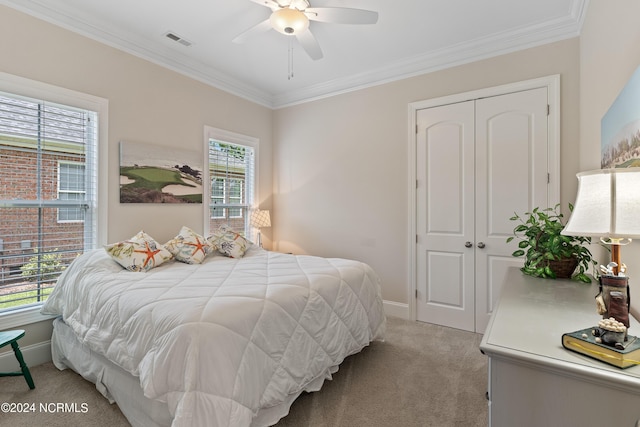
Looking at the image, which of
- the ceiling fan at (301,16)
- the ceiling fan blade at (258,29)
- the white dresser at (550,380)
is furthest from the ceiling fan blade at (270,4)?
the white dresser at (550,380)

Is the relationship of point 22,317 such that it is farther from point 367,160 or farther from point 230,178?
point 367,160

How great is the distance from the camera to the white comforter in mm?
1397

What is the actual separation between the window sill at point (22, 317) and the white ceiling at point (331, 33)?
2286mm

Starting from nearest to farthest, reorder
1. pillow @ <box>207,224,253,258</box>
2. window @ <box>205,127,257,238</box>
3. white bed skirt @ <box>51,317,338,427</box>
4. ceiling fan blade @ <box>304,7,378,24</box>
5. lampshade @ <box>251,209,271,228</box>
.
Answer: white bed skirt @ <box>51,317,338,427</box> → ceiling fan blade @ <box>304,7,378,24</box> → pillow @ <box>207,224,253,258</box> → window @ <box>205,127,257,238</box> → lampshade @ <box>251,209,271,228</box>

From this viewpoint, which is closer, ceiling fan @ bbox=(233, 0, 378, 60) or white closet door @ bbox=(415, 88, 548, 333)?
ceiling fan @ bbox=(233, 0, 378, 60)

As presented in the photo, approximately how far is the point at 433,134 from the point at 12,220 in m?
3.79

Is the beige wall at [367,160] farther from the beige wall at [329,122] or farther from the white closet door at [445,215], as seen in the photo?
the white closet door at [445,215]

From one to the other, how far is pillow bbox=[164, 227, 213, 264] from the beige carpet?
1.09 metres

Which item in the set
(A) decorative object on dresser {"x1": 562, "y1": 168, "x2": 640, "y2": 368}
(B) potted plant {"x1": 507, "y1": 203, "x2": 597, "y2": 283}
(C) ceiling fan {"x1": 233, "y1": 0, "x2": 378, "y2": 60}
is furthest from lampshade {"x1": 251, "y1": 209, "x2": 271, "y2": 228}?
(A) decorative object on dresser {"x1": 562, "y1": 168, "x2": 640, "y2": 368}

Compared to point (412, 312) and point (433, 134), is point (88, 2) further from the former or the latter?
point (412, 312)

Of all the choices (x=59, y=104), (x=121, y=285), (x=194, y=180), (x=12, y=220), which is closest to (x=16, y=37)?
(x=59, y=104)

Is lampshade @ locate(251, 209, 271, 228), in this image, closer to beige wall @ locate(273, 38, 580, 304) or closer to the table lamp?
the table lamp

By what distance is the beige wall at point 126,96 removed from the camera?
2.45 meters

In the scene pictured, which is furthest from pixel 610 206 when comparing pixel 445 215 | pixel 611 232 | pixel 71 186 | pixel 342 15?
pixel 71 186
